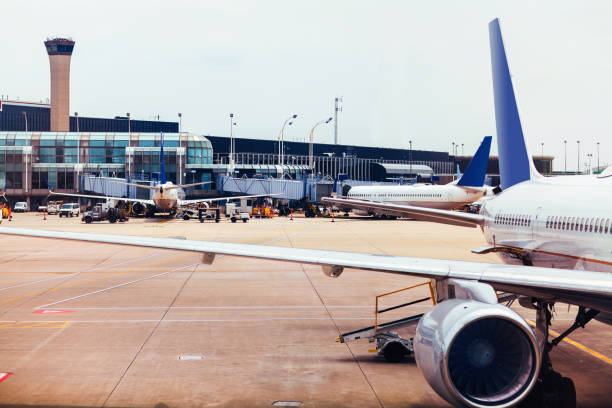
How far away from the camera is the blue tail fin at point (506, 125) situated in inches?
930

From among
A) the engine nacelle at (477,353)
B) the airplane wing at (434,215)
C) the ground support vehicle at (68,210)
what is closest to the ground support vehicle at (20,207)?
the ground support vehicle at (68,210)

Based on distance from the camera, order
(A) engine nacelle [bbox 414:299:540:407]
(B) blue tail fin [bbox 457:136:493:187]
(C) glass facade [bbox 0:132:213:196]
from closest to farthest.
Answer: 1. (A) engine nacelle [bbox 414:299:540:407]
2. (B) blue tail fin [bbox 457:136:493:187]
3. (C) glass facade [bbox 0:132:213:196]

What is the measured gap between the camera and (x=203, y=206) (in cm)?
9112

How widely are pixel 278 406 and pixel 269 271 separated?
21.2 m

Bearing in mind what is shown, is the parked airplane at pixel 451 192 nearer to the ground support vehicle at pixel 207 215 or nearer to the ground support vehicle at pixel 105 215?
the ground support vehicle at pixel 207 215

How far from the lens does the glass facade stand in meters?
129

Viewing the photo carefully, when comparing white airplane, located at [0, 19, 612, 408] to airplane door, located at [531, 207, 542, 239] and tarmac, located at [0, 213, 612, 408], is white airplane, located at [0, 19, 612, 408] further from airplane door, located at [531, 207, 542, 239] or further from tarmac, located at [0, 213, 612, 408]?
tarmac, located at [0, 213, 612, 408]

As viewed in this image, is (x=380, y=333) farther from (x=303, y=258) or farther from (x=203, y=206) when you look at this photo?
(x=203, y=206)

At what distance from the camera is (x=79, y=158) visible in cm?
13225

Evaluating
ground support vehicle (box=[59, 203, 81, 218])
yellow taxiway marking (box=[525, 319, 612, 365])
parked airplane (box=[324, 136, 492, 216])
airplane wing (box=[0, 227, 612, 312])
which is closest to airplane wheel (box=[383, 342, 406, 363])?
yellow taxiway marking (box=[525, 319, 612, 365])

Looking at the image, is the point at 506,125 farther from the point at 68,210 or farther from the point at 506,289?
the point at 68,210

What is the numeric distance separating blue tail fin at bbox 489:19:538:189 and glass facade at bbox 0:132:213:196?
345ft

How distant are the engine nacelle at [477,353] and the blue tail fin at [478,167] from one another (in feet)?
225

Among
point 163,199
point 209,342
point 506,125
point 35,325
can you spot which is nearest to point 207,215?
point 163,199
